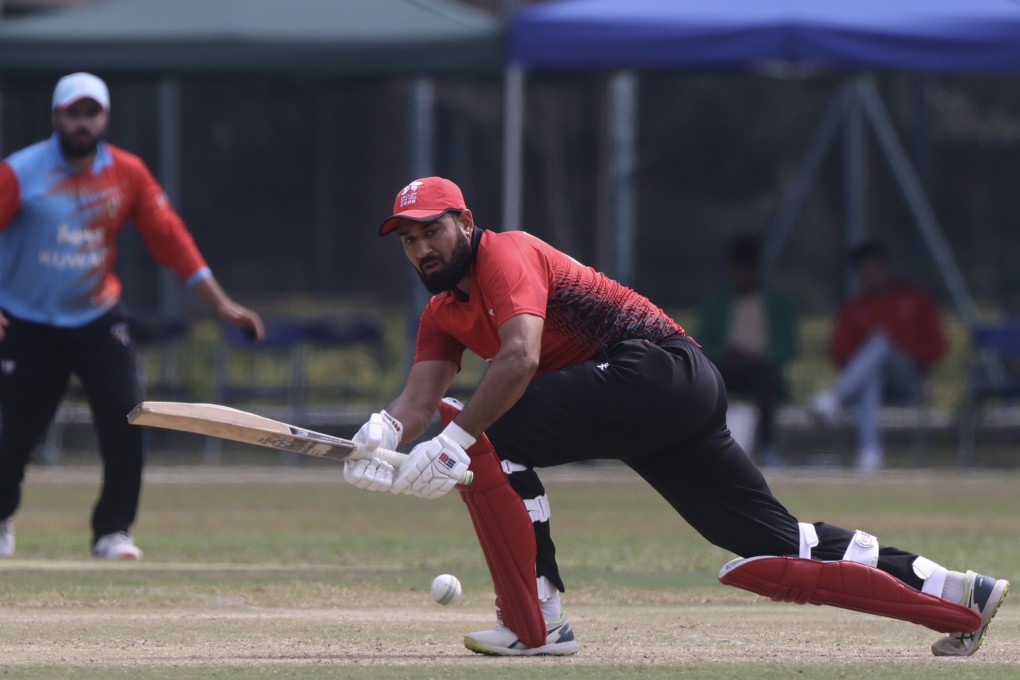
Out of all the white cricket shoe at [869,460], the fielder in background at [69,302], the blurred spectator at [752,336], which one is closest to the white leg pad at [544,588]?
the fielder in background at [69,302]

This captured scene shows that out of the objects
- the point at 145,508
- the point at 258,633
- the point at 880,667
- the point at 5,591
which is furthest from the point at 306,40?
the point at 880,667

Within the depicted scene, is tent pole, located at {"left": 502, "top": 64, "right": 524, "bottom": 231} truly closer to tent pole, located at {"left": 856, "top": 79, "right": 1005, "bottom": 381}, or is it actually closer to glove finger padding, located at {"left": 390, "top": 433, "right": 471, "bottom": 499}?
tent pole, located at {"left": 856, "top": 79, "right": 1005, "bottom": 381}

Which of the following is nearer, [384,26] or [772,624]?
[772,624]

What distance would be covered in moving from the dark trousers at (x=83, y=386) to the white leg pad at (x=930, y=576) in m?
4.05

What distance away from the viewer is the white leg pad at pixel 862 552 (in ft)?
18.7

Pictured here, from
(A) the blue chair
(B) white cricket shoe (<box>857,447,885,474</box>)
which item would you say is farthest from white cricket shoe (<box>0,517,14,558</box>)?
(A) the blue chair

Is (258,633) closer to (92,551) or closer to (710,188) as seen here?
(92,551)

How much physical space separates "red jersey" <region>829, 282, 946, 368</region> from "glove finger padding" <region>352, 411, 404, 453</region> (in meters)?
8.96

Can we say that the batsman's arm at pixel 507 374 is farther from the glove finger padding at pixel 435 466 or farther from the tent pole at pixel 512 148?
the tent pole at pixel 512 148

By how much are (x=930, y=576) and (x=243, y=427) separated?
2.14 meters

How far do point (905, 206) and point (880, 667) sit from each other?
37.7 ft

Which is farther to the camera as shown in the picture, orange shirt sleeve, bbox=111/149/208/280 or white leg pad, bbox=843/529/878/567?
orange shirt sleeve, bbox=111/149/208/280

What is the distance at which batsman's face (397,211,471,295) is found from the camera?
5.59 meters

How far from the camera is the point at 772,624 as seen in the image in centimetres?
667
